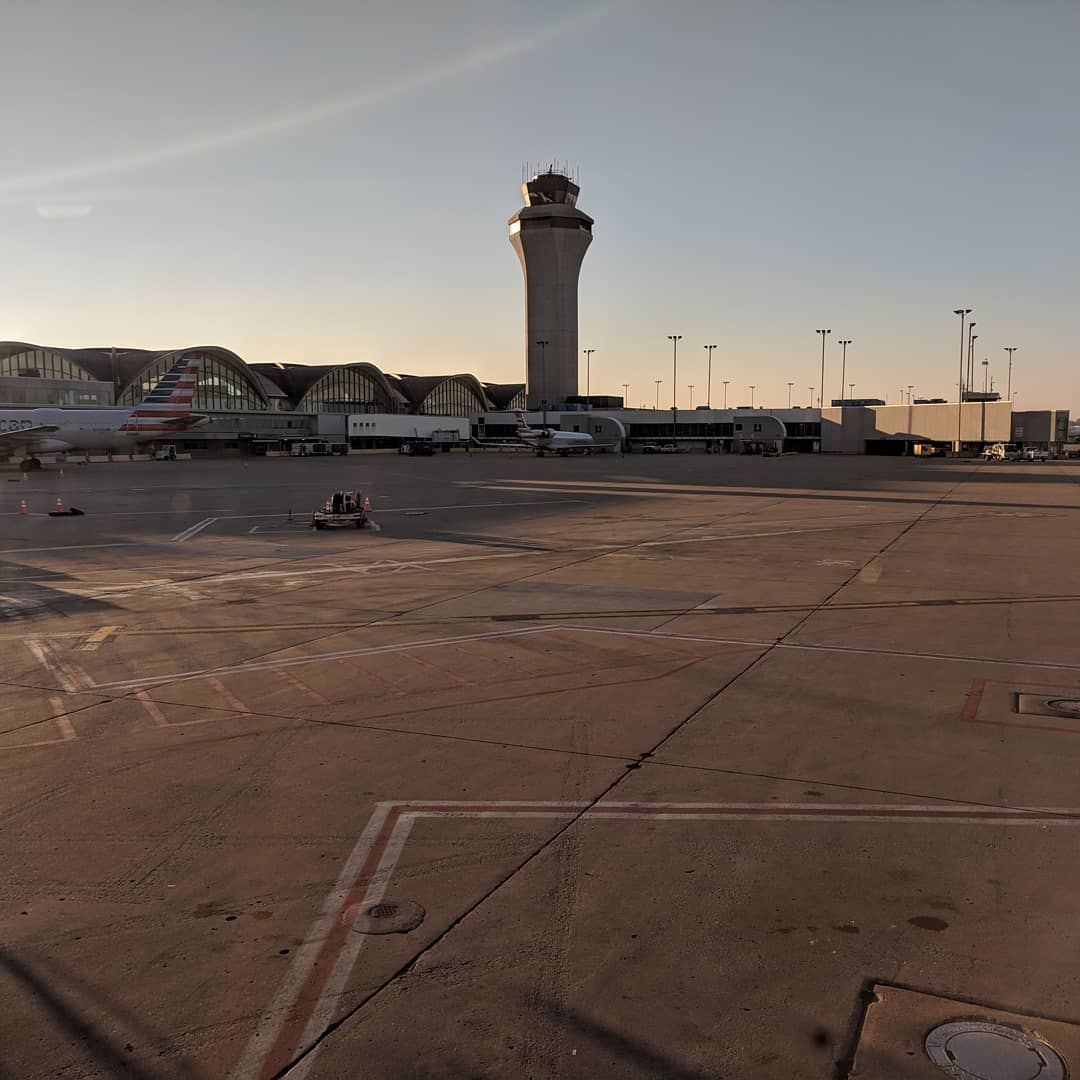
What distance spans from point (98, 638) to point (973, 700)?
14370mm

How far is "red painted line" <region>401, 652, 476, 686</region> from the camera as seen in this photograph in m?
12.8

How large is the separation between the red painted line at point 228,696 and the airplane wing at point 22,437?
71.0 m

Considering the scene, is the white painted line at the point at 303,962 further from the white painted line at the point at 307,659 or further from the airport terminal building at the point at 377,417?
the airport terminal building at the point at 377,417

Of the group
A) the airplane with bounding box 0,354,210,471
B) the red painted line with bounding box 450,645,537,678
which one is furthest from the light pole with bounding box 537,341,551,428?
the red painted line with bounding box 450,645,537,678

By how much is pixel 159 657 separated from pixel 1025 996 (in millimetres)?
12858

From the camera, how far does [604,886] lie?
6.92 meters

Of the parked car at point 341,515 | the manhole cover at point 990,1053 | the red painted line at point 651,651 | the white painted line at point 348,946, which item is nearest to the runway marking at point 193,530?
the parked car at point 341,515

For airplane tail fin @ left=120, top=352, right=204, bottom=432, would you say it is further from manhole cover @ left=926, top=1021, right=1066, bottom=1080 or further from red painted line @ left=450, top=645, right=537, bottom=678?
manhole cover @ left=926, top=1021, right=1066, bottom=1080

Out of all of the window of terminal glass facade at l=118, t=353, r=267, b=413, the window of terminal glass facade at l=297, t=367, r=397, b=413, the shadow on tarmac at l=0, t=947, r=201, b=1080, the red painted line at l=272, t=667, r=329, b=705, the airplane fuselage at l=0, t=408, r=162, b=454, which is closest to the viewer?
the shadow on tarmac at l=0, t=947, r=201, b=1080

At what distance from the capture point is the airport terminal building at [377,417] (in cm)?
12181

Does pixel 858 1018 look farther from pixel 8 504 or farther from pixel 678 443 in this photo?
pixel 678 443

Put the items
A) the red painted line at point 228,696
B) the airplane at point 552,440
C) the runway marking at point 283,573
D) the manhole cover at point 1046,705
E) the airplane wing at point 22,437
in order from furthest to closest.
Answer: the airplane at point 552,440 < the airplane wing at point 22,437 < the runway marking at point 283,573 < the red painted line at point 228,696 < the manhole cover at point 1046,705

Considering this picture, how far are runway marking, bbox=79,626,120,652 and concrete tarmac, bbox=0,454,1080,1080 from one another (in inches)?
3.0

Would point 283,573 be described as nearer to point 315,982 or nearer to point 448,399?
point 315,982
